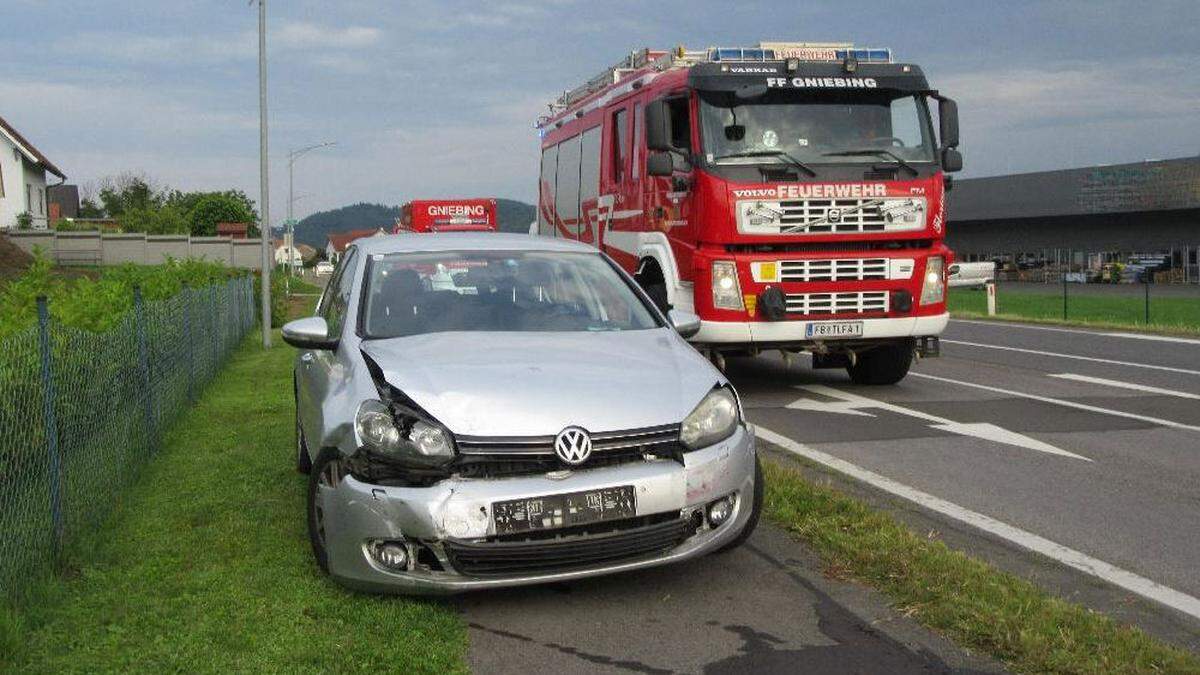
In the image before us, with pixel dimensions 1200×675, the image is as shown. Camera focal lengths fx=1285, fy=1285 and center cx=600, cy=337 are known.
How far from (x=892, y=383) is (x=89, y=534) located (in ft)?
28.2

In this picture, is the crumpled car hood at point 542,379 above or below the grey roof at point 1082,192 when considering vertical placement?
below

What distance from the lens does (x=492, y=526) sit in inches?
193

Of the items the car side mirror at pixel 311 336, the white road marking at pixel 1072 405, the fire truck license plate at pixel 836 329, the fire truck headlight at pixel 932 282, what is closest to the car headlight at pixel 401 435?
the car side mirror at pixel 311 336

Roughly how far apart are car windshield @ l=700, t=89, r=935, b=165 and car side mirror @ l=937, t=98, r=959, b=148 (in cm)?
22

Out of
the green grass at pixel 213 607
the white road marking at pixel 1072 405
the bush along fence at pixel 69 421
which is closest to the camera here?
the green grass at pixel 213 607

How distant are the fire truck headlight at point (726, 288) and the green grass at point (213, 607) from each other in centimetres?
469

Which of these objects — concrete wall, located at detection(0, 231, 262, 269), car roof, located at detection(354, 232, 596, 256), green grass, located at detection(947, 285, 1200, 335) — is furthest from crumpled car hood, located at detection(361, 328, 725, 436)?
concrete wall, located at detection(0, 231, 262, 269)

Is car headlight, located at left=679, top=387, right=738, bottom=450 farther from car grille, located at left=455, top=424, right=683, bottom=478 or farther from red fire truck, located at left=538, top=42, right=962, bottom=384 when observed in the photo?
red fire truck, located at left=538, top=42, right=962, bottom=384

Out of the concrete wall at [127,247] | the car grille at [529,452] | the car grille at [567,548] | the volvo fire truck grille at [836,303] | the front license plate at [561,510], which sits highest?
the concrete wall at [127,247]

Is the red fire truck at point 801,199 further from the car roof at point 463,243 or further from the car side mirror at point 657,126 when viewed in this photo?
the car roof at point 463,243

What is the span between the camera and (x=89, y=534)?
20.7 ft

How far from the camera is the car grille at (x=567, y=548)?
4938 mm

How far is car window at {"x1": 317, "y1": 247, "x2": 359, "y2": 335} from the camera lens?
6.72m

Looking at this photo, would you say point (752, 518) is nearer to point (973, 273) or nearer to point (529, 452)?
point (529, 452)
